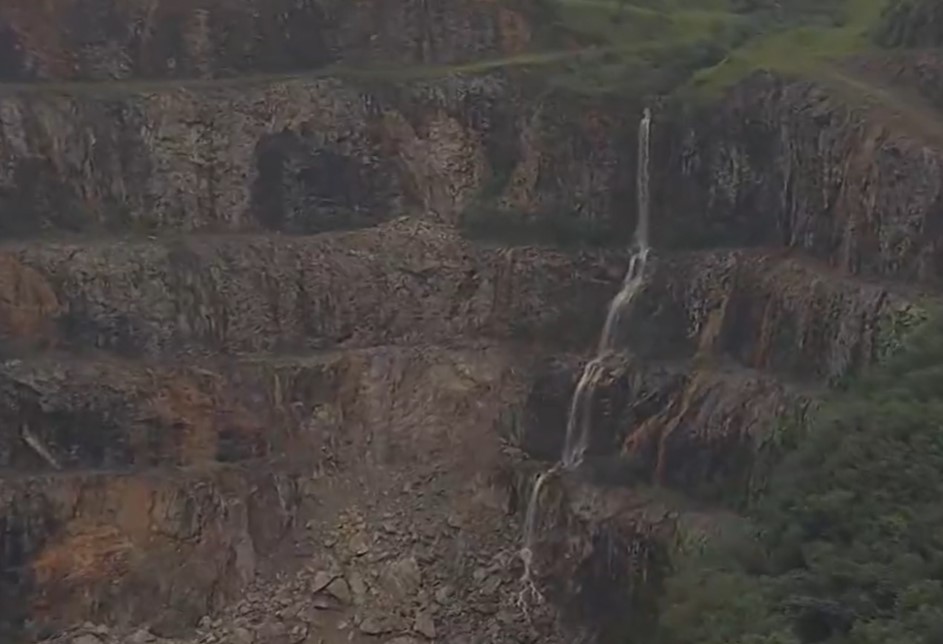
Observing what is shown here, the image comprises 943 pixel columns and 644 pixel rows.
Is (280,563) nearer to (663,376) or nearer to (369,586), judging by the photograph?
(369,586)

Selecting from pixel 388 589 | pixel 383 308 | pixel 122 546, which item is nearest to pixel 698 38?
pixel 383 308

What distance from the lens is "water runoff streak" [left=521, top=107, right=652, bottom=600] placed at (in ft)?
115

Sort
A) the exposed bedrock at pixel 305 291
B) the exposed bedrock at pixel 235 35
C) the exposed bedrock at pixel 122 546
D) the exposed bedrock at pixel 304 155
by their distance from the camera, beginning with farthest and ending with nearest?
the exposed bedrock at pixel 235 35 → the exposed bedrock at pixel 304 155 → the exposed bedrock at pixel 305 291 → the exposed bedrock at pixel 122 546

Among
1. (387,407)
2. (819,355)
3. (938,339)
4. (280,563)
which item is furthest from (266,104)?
(938,339)

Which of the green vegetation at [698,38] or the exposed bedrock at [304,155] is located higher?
the green vegetation at [698,38]

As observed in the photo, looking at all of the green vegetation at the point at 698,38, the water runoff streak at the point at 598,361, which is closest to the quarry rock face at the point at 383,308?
the water runoff streak at the point at 598,361

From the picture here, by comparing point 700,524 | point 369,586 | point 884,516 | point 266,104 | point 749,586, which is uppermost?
point 266,104

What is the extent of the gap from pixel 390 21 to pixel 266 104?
4958 millimetres

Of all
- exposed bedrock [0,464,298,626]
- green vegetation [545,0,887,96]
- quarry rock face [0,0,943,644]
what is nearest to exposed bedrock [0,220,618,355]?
quarry rock face [0,0,943,644]

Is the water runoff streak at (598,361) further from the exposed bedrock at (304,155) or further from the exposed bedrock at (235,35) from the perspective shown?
A: the exposed bedrock at (235,35)

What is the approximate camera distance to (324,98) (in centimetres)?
3988

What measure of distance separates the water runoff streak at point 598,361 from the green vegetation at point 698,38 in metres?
1.94

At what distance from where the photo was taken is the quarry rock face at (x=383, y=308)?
33.3 meters

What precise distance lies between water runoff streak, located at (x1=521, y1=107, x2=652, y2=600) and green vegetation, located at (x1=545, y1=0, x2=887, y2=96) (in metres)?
1.94
